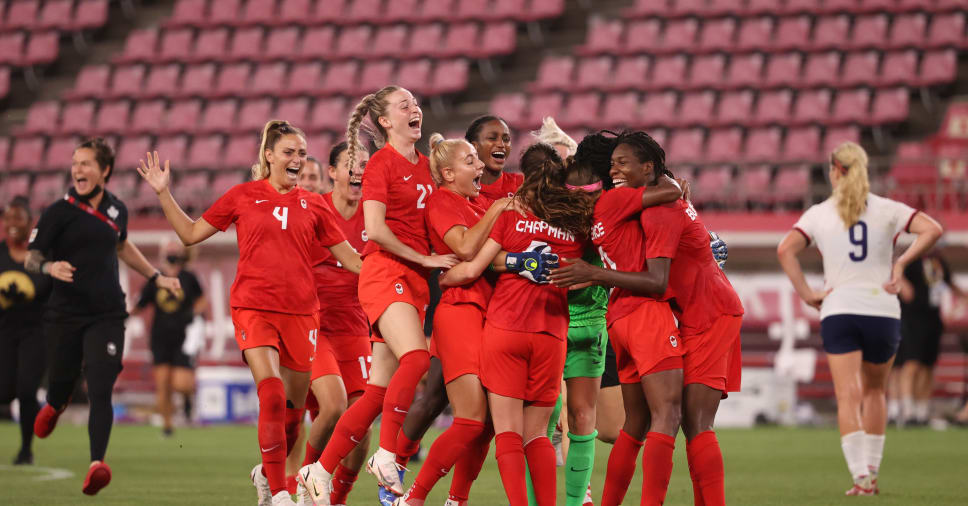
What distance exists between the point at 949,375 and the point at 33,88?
19.6m

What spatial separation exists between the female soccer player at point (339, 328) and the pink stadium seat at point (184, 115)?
1641 cm

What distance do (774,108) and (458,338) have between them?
613 inches

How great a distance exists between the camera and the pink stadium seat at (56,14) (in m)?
26.9

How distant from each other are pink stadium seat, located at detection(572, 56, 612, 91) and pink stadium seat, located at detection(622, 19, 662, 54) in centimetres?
51

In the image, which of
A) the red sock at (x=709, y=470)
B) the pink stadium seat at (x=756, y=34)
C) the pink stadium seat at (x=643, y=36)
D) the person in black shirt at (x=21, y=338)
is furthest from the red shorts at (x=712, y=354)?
the pink stadium seat at (x=643, y=36)

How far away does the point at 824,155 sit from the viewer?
19.1 metres

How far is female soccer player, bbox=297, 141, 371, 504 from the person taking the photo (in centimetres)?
730

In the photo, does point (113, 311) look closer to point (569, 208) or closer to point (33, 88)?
point (569, 208)

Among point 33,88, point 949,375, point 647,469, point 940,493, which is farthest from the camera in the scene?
point 33,88

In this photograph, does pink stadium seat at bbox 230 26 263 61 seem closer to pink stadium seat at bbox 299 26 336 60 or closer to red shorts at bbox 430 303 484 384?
pink stadium seat at bbox 299 26 336 60

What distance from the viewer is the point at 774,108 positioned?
804 inches

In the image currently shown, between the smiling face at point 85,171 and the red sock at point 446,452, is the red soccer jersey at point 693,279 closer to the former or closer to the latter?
the red sock at point 446,452

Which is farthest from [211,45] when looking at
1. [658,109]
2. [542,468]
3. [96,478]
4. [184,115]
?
[542,468]

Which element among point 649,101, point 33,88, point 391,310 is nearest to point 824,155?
point 649,101
